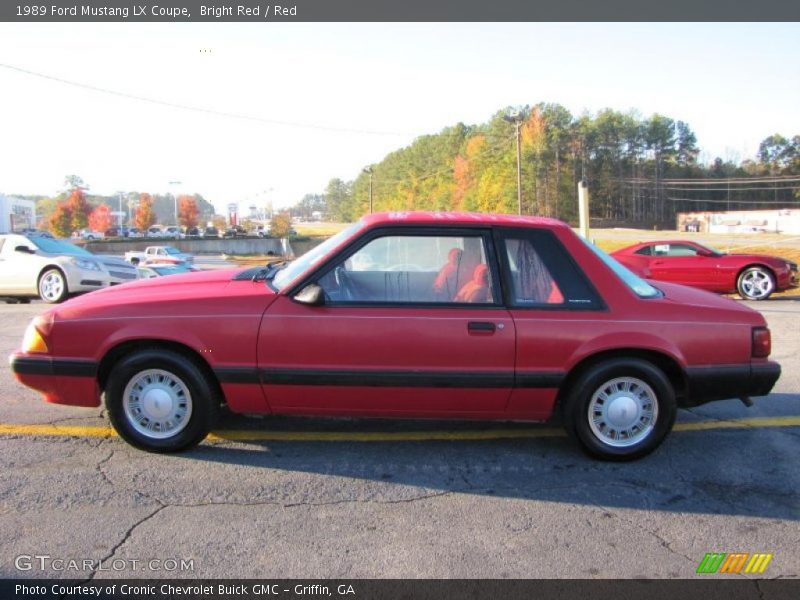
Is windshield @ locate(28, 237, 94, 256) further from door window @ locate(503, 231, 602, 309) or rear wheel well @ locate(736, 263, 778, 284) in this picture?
rear wheel well @ locate(736, 263, 778, 284)

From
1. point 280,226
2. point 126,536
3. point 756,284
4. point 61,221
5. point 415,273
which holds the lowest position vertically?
point 126,536

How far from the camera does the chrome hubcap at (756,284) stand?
13352mm

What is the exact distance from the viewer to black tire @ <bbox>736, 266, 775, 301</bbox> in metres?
13.3

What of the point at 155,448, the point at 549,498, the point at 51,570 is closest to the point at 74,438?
the point at 155,448

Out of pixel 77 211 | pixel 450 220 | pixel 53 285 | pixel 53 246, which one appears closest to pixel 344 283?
pixel 450 220

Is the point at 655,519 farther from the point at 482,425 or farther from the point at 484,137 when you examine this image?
the point at 484,137

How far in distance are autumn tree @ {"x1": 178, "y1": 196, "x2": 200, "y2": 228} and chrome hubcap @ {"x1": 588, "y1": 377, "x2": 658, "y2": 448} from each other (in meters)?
101

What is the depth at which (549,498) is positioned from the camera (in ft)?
11.3

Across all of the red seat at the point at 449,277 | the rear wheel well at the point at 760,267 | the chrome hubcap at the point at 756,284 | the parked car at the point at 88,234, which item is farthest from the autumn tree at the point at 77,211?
the red seat at the point at 449,277

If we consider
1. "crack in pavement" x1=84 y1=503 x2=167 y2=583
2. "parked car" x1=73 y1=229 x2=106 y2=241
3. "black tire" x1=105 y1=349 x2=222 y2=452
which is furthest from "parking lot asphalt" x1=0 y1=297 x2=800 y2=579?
"parked car" x1=73 y1=229 x2=106 y2=241

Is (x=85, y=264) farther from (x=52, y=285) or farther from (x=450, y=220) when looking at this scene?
(x=450, y=220)

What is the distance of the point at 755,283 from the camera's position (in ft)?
44.1

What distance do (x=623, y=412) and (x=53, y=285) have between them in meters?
11.5

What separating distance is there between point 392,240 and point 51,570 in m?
2.47
